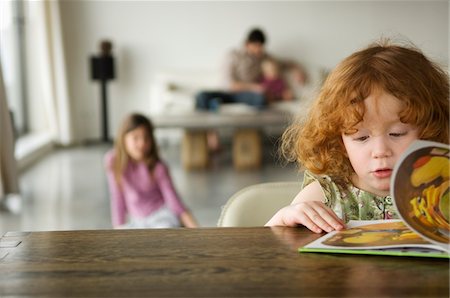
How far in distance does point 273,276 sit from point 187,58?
8.25 metres

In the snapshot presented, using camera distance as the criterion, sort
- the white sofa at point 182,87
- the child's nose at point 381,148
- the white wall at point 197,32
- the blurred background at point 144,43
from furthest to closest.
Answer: the white wall at point 197,32, the white sofa at point 182,87, the blurred background at point 144,43, the child's nose at point 381,148

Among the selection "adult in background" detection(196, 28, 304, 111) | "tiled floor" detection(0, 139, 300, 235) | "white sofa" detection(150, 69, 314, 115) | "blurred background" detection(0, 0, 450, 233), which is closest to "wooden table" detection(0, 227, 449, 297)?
"tiled floor" detection(0, 139, 300, 235)

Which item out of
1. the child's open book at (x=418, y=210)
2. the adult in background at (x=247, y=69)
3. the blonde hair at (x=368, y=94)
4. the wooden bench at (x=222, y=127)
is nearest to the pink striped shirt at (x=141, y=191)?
the blonde hair at (x=368, y=94)

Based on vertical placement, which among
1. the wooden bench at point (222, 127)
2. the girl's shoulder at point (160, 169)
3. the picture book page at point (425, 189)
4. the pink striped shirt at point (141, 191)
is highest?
the picture book page at point (425, 189)

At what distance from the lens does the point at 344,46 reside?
940 cm

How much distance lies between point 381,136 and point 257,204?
15.7 inches

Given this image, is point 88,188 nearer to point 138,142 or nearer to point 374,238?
point 138,142

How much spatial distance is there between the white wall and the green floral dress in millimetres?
7707

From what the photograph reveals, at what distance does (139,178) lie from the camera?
3.95 m

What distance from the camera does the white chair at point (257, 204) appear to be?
1741 millimetres

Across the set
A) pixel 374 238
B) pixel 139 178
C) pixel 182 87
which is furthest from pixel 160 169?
pixel 182 87

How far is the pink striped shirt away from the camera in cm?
389

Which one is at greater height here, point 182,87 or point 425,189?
point 425,189

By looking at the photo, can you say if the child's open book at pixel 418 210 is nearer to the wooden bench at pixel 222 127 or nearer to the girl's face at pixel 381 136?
the girl's face at pixel 381 136
